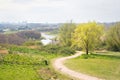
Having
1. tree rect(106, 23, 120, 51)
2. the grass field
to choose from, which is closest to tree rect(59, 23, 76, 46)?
tree rect(106, 23, 120, 51)

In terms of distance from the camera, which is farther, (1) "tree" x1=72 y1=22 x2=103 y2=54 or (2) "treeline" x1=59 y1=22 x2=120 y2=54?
(2) "treeline" x1=59 y1=22 x2=120 y2=54

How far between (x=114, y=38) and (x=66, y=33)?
12.9 m

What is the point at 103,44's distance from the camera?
70938 mm

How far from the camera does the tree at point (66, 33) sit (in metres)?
66.5

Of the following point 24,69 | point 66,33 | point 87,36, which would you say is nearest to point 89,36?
point 87,36

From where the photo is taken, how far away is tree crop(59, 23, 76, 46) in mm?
66500

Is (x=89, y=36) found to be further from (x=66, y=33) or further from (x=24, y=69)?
(x=24, y=69)

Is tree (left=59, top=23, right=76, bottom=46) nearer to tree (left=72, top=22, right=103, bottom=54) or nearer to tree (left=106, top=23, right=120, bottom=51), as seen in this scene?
tree (left=106, top=23, right=120, bottom=51)

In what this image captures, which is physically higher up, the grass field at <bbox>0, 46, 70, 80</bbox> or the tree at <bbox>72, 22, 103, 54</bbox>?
the tree at <bbox>72, 22, 103, 54</bbox>

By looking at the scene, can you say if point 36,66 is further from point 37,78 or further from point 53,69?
point 37,78

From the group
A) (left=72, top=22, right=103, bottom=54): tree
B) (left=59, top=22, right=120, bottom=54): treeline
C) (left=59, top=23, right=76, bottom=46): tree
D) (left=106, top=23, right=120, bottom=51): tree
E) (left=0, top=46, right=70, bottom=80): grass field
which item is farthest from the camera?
(left=59, top=23, right=76, bottom=46): tree

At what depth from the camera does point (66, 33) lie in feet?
220

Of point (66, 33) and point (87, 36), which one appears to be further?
point (66, 33)

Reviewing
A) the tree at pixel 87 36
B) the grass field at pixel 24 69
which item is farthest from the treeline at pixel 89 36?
the grass field at pixel 24 69
